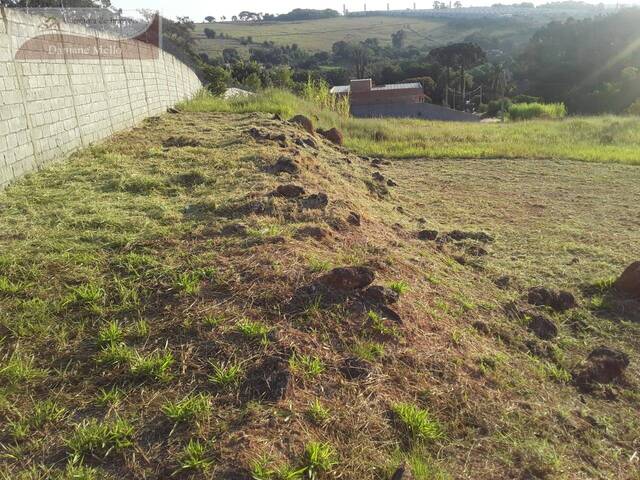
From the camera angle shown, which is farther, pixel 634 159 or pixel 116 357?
pixel 634 159

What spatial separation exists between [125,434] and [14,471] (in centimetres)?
34

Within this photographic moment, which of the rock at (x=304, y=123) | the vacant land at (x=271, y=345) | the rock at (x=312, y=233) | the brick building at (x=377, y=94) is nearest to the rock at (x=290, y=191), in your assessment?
the vacant land at (x=271, y=345)

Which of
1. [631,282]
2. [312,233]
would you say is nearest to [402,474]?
[312,233]

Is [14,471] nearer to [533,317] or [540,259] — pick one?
[533,317]

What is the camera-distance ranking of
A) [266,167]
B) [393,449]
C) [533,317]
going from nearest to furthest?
[393,449], [533,317], [266,167]

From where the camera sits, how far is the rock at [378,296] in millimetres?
2551

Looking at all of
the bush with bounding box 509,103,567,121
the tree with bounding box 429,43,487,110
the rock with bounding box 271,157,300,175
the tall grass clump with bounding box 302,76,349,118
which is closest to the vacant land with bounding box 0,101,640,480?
the rock with bounding box 271,157,300,175

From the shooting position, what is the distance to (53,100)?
491 centimetres

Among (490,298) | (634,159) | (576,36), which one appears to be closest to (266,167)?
(490,298)

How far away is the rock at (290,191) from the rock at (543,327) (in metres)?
1.99

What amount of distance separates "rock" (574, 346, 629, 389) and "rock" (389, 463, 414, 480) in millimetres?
1392

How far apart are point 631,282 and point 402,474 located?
9.79ft

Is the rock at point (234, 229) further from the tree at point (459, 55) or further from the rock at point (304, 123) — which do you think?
the tree at point (459, 55)

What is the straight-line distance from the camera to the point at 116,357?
199cm
